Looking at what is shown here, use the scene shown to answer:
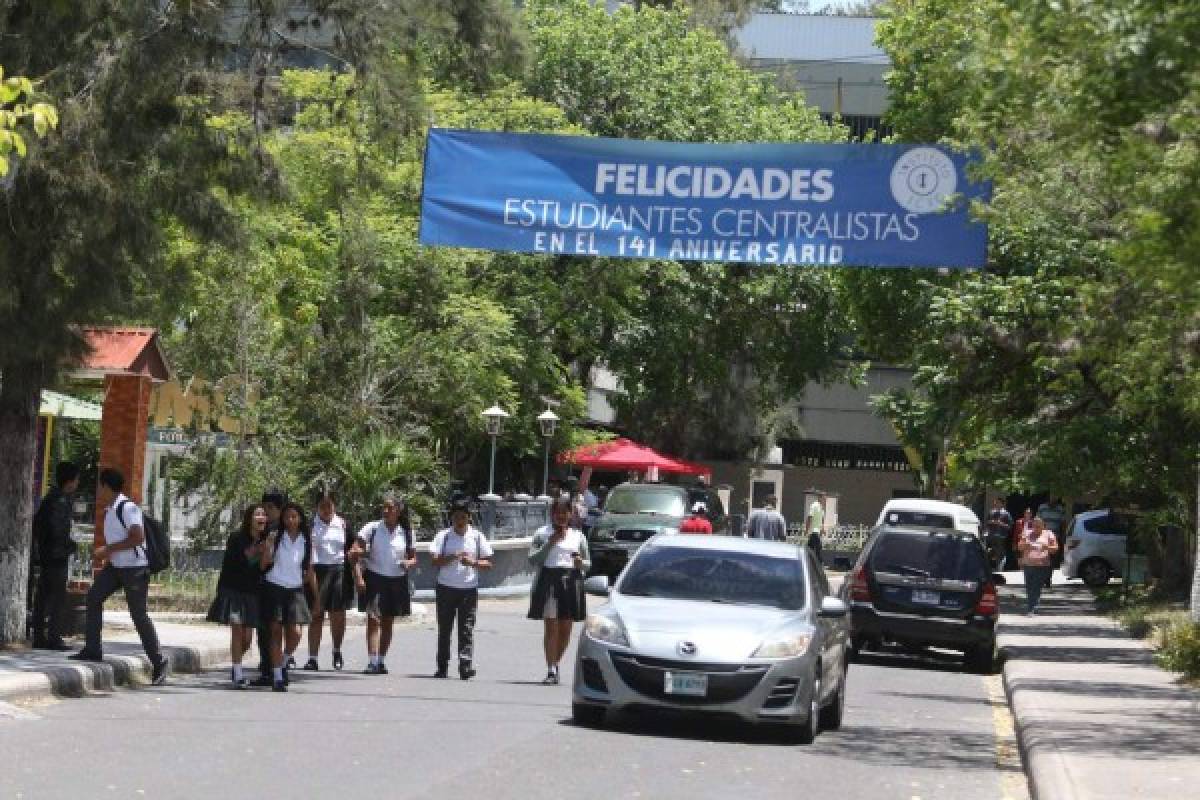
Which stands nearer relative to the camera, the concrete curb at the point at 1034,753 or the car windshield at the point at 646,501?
the concrete curb at the point at 1034,753

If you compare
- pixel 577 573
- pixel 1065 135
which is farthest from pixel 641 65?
pixel 1065 135

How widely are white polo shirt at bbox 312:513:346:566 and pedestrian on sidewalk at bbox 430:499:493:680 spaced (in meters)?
1.04

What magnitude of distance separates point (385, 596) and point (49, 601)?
3.16 m

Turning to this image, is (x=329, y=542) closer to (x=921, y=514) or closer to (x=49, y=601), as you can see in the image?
(x=49, y=601)

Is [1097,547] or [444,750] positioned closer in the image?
[444,750]

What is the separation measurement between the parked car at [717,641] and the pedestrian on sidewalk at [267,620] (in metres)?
3.40

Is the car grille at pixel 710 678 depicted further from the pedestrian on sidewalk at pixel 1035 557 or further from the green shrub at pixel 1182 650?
A: the pedestrian on sidewalk at pixel 1035 557

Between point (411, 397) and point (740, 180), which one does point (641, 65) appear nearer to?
point (411, 397)

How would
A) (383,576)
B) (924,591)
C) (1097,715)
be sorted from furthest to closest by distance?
(924,591), (383,576), (1097,715)

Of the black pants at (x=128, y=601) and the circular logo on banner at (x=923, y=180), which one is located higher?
the circular logo on banner at (x=923, y=180)

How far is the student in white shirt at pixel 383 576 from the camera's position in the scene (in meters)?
21.5

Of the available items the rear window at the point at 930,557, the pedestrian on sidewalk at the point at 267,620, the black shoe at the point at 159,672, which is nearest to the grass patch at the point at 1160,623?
the rear window at the point at 930,557

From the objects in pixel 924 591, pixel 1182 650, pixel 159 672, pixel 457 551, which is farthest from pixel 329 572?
pixel 1182 650

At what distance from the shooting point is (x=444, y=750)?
14680 mm
